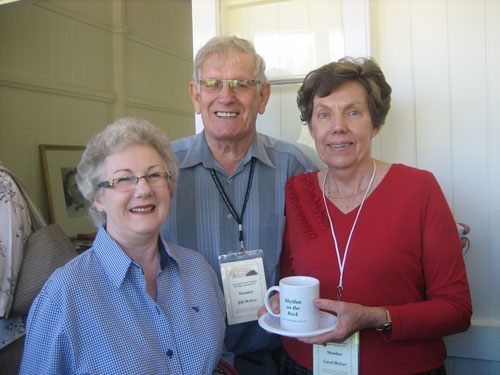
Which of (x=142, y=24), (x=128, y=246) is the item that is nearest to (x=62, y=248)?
(x=128, y=246)

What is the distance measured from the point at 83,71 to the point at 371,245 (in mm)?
4335

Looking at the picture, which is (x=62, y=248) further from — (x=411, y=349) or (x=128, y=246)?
(x=411, y=349)

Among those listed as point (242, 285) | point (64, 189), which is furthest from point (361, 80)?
point (64, 189)

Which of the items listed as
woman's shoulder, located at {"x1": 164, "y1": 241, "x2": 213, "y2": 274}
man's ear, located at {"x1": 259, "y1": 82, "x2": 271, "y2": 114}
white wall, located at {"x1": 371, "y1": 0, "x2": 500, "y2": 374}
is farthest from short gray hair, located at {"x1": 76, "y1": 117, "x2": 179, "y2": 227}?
white wall, located at {"x1": 371, "y1": 0, "x2": 500, "y2": 374}

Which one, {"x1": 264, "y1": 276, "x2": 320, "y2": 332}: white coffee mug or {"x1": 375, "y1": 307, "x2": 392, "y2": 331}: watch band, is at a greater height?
{"x1": 264, "y1": 276, "x2": 320, "y2": 332}: white coffee mug

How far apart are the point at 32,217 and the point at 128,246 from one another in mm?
921

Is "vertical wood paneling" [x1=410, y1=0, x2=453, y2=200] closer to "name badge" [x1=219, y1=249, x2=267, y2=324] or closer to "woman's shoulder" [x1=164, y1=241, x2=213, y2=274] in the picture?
"name badge" [x1=219, y1=249, x2=267, y2=324]

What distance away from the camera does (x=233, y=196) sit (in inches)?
75.4

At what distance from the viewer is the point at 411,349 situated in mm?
1498

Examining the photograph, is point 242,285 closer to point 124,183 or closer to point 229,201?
point 229,201

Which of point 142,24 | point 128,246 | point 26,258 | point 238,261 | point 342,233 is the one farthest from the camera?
point 142,24

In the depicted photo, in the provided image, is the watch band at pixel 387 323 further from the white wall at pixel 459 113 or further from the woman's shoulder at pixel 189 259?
the white wall at pixel 459 113

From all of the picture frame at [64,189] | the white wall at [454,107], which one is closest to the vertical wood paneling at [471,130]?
the white wall at [454,107]

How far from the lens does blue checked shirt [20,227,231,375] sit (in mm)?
1213
